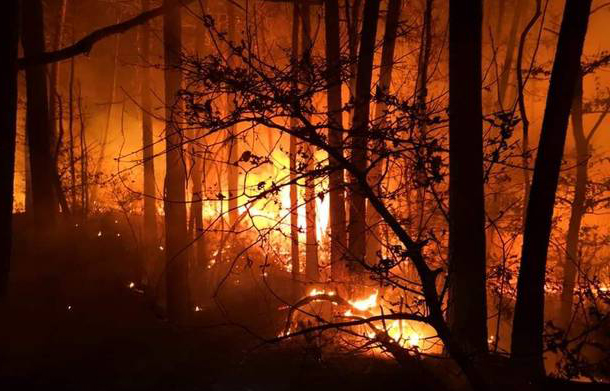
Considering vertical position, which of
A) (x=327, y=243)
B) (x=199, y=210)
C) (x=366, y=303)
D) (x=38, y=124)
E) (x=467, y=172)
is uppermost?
(x=38, y=124)

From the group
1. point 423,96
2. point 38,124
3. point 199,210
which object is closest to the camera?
point 423,96

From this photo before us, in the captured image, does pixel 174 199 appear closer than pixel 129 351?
No

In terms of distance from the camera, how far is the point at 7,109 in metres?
6.61

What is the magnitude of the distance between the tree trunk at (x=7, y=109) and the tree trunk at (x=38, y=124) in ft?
13.8

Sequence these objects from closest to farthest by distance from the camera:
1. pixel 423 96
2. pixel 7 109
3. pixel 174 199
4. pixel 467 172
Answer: pixel 423 96, pixel 467 172, pixel 7 109, pixel 174 199

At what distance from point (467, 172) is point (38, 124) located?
987 centimetres

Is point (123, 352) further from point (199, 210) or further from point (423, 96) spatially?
point (199, 210)

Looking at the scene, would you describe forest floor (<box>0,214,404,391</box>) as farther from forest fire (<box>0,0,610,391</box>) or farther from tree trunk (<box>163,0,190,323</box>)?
tree trunk (<box>163,0,190,323</box>)

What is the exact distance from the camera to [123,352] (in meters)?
→ 7.91

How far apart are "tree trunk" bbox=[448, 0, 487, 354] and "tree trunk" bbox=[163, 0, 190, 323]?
23.5 feet

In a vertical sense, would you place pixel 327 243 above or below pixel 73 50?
below

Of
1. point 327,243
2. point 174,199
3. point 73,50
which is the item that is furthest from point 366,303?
point 73,50

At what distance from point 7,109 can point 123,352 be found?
14.5ft

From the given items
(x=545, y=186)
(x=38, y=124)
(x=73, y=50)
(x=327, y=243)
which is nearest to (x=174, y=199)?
(x=38, y=124)
